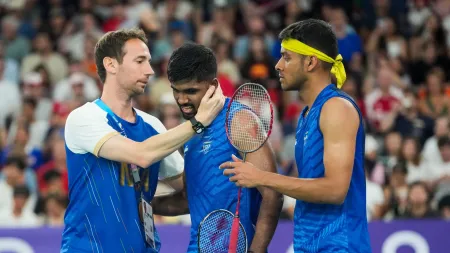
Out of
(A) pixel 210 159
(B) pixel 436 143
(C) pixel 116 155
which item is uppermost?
(C) pixel 116 155

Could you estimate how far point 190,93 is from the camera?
600cm

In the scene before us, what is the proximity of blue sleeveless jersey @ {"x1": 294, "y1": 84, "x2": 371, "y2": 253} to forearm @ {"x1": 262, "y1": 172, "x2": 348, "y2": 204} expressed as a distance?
0.52ft

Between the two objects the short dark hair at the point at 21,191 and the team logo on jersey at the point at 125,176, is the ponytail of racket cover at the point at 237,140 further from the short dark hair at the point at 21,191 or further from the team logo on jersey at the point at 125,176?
the short dark hair at the point at 21,191

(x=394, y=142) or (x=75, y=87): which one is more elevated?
(x=75, y=87)

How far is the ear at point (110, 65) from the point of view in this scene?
20.6 ft

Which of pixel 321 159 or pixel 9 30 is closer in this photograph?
pixel 321 159

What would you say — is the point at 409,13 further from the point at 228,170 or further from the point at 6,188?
the point at 228,170

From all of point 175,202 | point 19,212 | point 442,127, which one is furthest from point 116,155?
point 442,127

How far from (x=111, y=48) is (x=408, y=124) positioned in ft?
23.7

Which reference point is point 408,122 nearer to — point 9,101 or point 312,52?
point 9,101

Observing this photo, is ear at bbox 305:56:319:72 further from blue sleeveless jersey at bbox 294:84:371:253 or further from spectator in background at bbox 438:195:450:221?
spectator in background at bbox 438:195:450:221

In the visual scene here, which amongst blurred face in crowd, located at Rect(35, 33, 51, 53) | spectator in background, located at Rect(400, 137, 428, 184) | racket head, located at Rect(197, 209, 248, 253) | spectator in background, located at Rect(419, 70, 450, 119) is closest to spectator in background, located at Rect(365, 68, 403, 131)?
spectator in background, located at Rect(419, 70, 450, 119)

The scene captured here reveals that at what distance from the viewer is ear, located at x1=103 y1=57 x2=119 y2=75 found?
628cm

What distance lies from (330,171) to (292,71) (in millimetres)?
730
